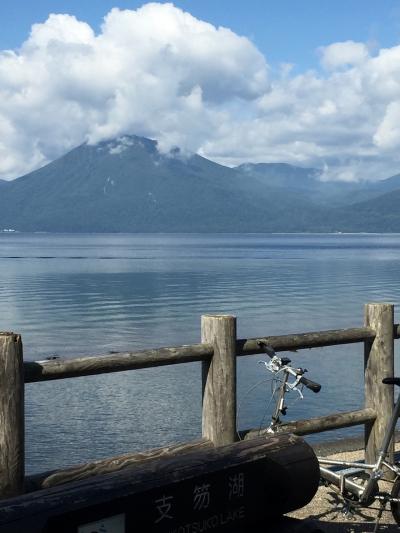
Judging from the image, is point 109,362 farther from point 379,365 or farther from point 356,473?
point 379,365

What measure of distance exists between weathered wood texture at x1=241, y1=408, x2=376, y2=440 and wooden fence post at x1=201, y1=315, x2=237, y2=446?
237 mm

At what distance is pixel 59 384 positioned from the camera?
72.0ft

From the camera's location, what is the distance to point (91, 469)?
5.18 m

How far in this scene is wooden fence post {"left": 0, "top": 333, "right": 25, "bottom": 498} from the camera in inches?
188

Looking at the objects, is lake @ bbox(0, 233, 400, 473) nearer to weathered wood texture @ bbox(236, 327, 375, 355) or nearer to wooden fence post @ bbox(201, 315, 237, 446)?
weathered wood texture @ bbox(236, 327, 375, 355)

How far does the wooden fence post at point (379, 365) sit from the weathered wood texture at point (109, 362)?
208 centimetres

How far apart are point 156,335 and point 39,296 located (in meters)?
22.8

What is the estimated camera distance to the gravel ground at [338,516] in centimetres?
630

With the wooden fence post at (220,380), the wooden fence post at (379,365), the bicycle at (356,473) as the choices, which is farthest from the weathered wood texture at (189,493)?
the wooden fence post at (379,365)

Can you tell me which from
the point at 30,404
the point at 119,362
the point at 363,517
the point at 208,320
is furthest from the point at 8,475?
the point at 30,404

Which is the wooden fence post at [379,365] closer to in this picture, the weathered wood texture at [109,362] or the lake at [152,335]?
the lake at [152,335]

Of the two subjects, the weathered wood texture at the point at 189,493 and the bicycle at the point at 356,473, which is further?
the bicycle at the point at 356,473

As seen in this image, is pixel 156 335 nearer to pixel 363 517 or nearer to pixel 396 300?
pixel 396 300

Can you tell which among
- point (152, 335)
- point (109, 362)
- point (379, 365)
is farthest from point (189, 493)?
point (152, 335)
